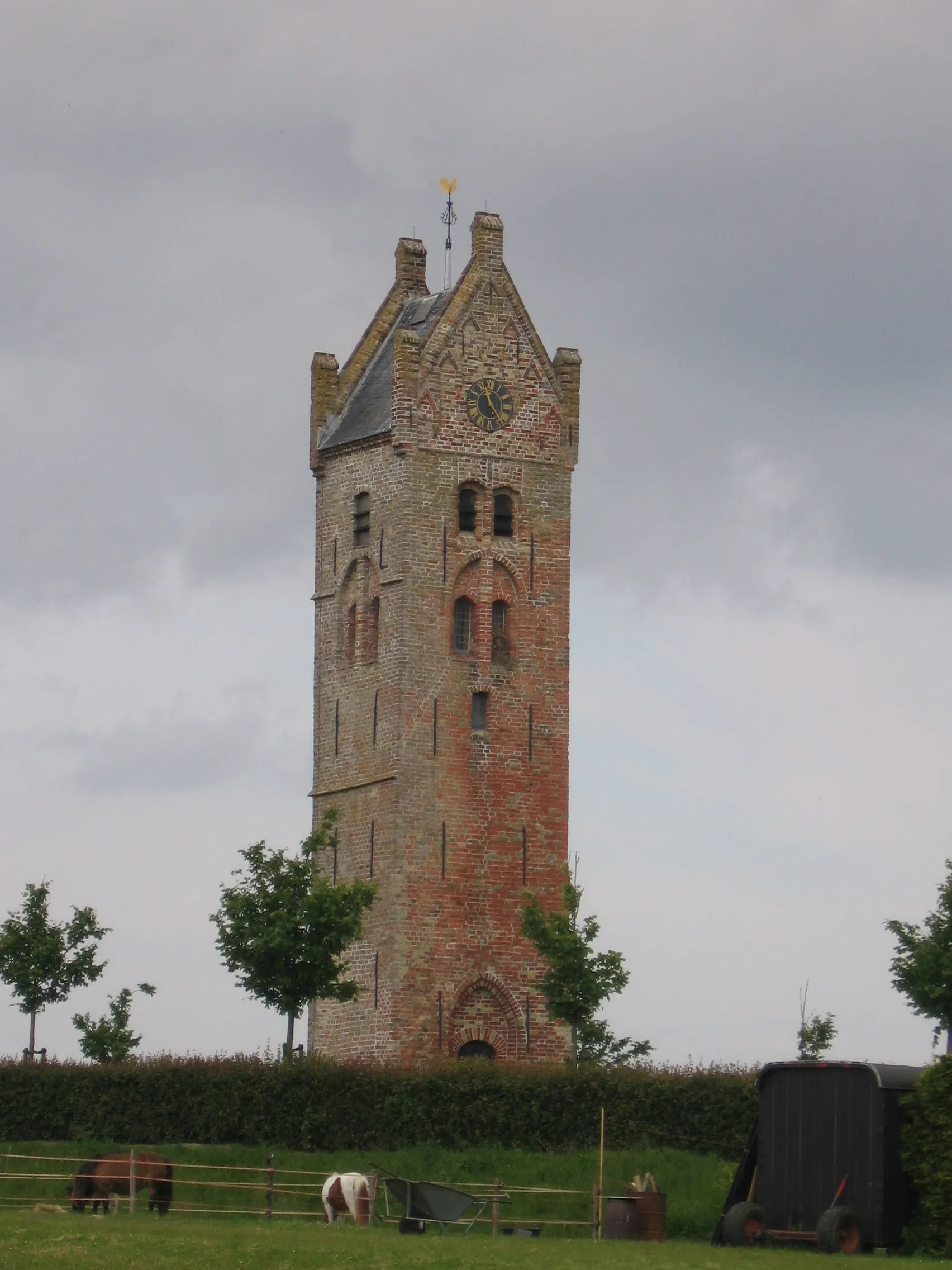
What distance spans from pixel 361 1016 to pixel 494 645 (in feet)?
30.7

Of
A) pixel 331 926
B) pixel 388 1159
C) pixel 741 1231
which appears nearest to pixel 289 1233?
pixel 741 1231

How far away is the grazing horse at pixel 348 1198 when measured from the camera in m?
50.6

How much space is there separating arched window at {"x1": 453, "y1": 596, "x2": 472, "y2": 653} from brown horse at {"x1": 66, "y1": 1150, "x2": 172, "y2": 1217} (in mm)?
24176

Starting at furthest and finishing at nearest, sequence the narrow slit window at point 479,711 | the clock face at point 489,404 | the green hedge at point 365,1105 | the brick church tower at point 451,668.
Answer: the clock face at point 489,404 → the narrow slit window at point 479,711 → the brick church tower at point 451,668 → the green hedge at point 365,1105

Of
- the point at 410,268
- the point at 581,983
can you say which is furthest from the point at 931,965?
the point at 410,268

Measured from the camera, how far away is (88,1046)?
7144 cm

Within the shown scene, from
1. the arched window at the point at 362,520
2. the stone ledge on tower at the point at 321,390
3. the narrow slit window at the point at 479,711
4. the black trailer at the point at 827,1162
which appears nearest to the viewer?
the black trailer at the point at 827,1162

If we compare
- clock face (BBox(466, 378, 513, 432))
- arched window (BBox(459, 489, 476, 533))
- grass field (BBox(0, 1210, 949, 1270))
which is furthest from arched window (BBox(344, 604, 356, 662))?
grass field (BBox(0, 1210, 949, 1270))

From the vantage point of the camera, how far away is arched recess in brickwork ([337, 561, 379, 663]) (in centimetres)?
A: 7512

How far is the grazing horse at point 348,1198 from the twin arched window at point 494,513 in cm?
2605

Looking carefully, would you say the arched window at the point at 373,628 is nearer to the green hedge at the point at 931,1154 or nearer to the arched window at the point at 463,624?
the arched window at the point at 463,624

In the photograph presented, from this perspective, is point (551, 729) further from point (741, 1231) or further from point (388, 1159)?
point (741, 1231)

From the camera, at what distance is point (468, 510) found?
74.9 metres

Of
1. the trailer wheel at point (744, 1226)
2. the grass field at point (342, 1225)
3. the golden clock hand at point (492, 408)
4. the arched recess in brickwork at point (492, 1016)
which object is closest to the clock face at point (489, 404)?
the golden clock hand at point (492, 408)
